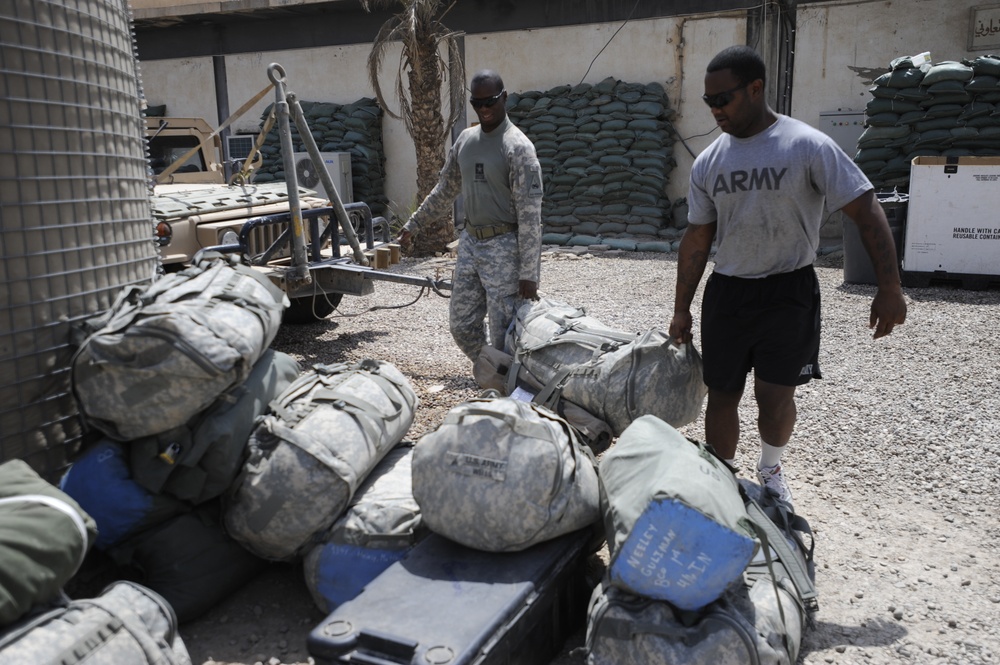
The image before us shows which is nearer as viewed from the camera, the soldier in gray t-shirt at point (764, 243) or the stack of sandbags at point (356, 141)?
the soldier in gray t-shirt at point (764, 243)

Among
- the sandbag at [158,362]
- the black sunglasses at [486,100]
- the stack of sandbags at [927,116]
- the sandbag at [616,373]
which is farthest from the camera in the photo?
the stack of sandbags at [927,116]

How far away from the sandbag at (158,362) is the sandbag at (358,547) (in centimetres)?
60

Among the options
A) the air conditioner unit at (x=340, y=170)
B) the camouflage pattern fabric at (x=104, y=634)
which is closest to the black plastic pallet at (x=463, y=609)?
the camouflage pattern fabric at (x=104, y=634)

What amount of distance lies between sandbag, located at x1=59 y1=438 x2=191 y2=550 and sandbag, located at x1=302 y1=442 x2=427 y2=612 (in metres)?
0.53

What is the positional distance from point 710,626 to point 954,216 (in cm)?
731

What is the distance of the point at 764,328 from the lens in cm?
316

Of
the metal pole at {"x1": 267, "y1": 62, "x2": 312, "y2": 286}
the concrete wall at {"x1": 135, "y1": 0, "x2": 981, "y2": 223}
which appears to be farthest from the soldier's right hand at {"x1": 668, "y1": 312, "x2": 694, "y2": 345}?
the concrete wall at {"x1": 135, "y1": 0, "x2": 981, "y2": 223}

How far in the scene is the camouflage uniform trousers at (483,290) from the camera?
459 cm

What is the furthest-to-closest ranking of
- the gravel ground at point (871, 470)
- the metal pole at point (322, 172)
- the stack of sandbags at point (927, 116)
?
the stack of sandbags at point (927, 116) → the metal pole at point (322, 172) → the gravel ground at point (871, 470)

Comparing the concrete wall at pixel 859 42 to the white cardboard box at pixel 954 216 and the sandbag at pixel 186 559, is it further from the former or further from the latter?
the sandbag at pixel 186 559

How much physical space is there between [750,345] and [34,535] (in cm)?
246

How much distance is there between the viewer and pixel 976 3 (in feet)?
34.9

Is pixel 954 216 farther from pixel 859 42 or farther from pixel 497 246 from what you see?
pixel 497 246

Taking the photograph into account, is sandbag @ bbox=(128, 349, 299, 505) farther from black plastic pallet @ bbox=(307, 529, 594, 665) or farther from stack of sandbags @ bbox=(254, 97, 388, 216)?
stack of sandbags @ bbox=(254, 97, 388, 216)
